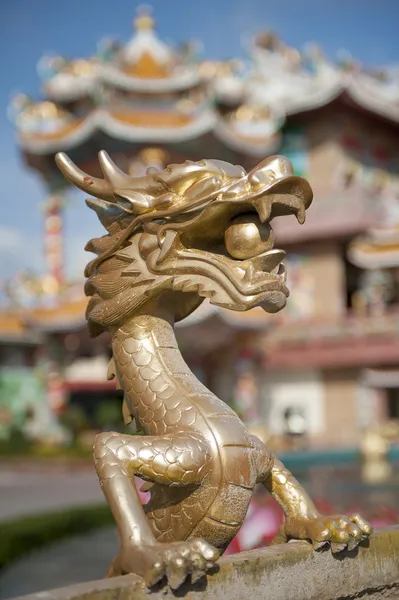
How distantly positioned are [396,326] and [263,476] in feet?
53.2

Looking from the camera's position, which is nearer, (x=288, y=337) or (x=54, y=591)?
(x=54, y=591)

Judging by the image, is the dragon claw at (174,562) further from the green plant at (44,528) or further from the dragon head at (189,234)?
the green plant at (44,528)

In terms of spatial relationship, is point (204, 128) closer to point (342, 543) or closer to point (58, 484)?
point (58, 484)

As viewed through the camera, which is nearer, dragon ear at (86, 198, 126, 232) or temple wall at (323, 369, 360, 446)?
dragon ear at (86, 198, 126, 232)

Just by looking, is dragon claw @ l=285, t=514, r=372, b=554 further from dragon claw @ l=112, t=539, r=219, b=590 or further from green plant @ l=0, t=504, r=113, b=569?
green plant @ l=0, t=504, r=113, b=569

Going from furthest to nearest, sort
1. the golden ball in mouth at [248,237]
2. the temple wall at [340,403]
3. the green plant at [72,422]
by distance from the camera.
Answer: the temple wall at [340,403] → the green plant at [72,422] → the golden ball in mouth at [248,237]

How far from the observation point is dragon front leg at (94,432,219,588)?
52.7 inches

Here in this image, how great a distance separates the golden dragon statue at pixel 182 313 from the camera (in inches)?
62.6

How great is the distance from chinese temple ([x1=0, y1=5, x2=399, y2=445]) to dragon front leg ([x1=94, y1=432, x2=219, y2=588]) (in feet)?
42.6

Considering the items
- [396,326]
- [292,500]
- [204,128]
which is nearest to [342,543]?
[292,500]

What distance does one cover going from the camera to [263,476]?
5.92 ft

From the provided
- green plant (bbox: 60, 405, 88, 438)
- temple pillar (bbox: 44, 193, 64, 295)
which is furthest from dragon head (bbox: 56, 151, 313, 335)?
temple pillar (bbox: 44, 193, 64, 295)

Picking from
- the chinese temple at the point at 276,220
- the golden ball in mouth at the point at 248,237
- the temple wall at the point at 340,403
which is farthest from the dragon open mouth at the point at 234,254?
the temple wall at the point at 340,403

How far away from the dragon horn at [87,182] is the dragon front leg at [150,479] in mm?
598
